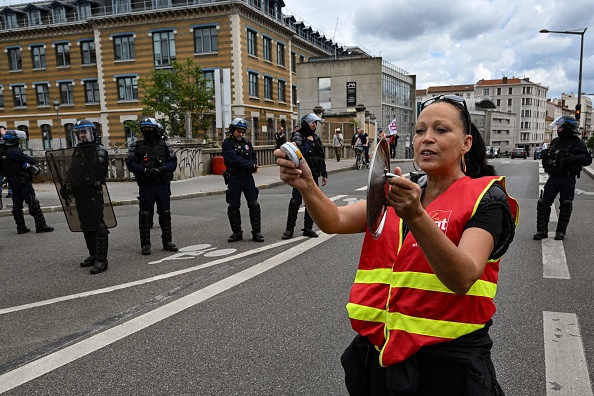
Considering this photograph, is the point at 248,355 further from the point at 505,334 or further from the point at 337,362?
the point at 505,334

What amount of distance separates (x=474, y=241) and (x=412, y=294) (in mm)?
296

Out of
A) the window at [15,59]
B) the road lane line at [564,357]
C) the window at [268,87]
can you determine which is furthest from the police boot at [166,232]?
the window at [15,59]

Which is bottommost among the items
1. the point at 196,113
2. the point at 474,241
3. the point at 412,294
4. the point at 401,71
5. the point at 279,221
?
the point at 279,221

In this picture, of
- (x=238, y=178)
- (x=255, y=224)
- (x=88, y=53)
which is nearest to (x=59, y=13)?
(x=88, y=53)

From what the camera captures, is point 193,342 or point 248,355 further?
point 193,342

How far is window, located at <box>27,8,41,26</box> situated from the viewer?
41081 millimetres

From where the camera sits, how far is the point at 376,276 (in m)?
1.81

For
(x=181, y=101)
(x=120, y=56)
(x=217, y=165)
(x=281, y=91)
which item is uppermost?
(x=120, y=56)

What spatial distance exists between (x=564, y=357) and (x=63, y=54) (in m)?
45.3

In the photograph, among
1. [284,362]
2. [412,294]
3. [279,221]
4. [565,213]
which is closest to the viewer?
[412,294]

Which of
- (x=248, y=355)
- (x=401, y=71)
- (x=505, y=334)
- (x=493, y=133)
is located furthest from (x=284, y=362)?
(x=493, y=133)

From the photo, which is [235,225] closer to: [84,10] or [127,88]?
[127,88]

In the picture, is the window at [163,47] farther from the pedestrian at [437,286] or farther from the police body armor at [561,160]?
the pedestrian at [437,286]

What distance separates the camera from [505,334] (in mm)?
3875
